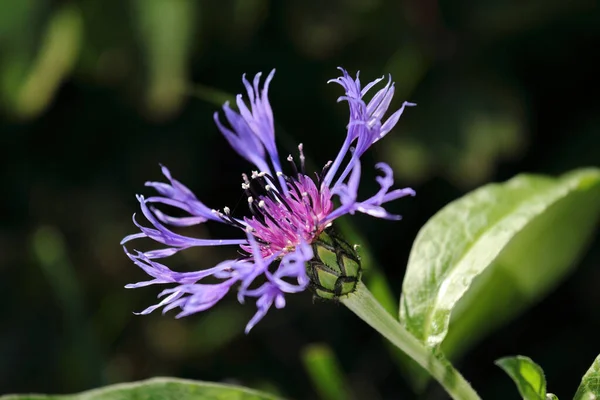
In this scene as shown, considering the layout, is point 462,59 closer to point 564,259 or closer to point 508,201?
point 564,259

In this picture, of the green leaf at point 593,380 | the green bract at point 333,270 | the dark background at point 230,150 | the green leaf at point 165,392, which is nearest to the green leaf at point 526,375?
the green leaf at point 593,380

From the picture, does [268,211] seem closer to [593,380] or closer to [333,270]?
[333,270]

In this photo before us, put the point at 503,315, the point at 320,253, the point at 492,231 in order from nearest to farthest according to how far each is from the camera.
→ the point at 320,253
the point at 492,231
the point at 503,315

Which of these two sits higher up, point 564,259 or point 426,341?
point 426,341

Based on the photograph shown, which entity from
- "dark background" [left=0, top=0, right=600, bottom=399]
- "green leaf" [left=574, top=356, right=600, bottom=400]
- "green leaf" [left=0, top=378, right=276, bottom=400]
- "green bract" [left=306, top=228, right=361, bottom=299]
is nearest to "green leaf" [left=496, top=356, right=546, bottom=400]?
"green leaf" [left=574, top=356, right=600, bottom=400]

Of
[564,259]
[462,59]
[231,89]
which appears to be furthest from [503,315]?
[231,89]

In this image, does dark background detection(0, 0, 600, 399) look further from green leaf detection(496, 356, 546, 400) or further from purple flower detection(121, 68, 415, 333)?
green leaf detection(496, 356, 546, 400)
